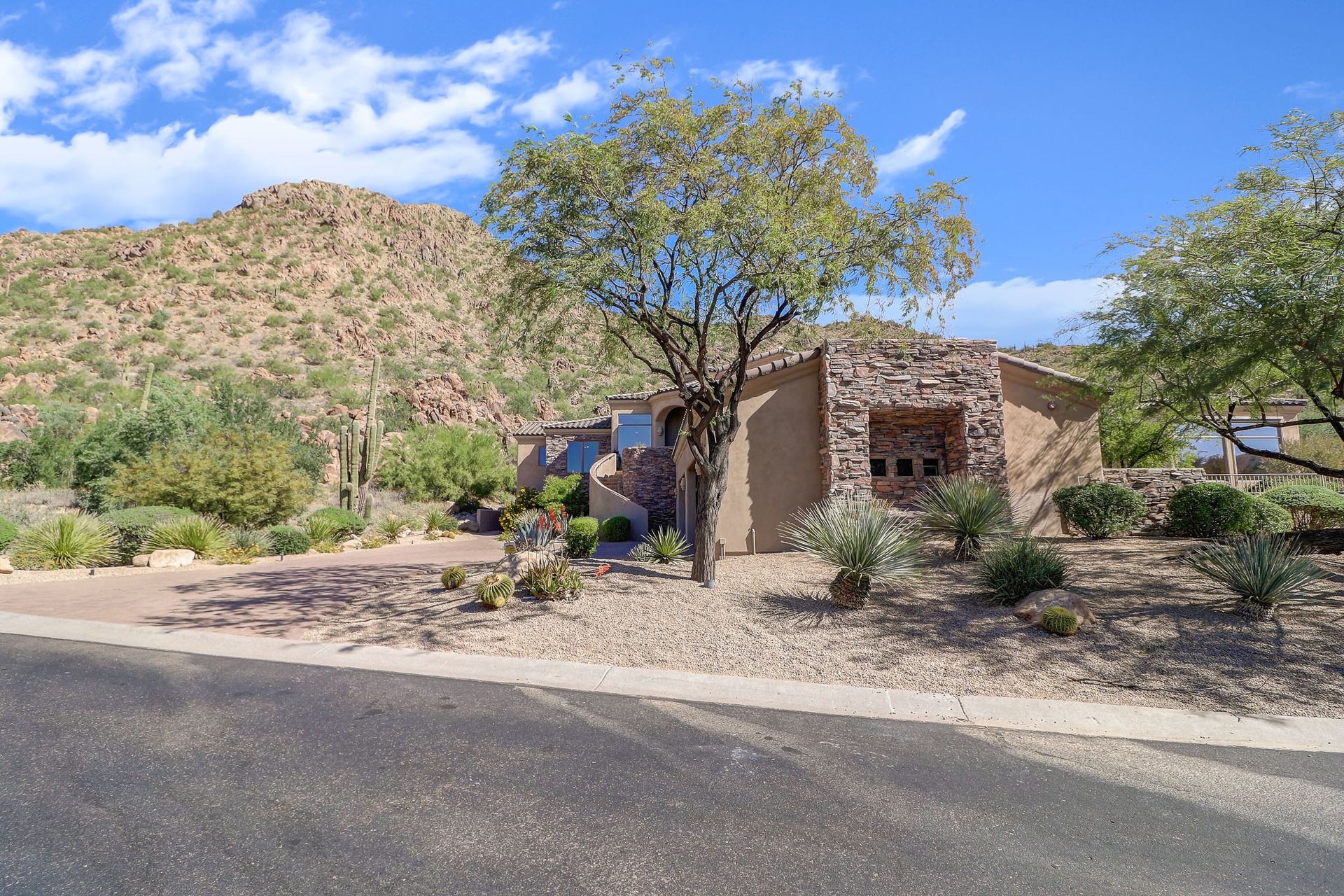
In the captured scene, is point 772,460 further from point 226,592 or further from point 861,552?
point 226,592

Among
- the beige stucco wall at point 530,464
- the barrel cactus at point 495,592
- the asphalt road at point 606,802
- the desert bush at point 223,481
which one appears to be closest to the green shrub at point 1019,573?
the asphalt road at point 606,802

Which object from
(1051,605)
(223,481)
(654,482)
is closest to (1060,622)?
(1051,605)

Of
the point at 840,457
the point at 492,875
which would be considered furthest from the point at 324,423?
the point at 492,875

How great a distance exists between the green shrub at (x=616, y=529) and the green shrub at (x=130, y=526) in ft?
38.0

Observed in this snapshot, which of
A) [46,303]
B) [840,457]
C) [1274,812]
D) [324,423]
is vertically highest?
[46,303]

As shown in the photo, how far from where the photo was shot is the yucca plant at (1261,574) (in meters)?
8.68

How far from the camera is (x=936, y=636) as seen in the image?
9039 mm

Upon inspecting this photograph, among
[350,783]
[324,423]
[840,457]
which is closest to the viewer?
[350,783]

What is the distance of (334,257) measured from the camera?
5869 cm

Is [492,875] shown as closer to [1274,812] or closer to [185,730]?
[185,730]

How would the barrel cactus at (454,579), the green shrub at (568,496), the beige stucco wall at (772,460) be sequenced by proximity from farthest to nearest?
the green shrub at (568,496), the beige stucco wall at (772,460), the barrel cactus at (454,579)

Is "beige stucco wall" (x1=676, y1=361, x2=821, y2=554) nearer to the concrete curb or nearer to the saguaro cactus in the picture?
the concrete curb

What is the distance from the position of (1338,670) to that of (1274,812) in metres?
3.95

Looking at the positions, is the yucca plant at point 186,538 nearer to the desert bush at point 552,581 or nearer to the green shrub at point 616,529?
the green shrub at point 616,529
